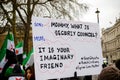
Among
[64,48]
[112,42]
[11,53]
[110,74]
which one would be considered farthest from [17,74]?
[112,42]

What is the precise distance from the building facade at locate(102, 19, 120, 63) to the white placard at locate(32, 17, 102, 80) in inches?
4446

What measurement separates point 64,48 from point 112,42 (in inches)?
4926

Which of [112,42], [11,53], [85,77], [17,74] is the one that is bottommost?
[85,77]

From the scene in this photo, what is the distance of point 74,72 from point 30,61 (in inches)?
122

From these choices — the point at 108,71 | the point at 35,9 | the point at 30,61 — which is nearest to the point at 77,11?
the point at 35,9

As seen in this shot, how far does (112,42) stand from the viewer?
129500mm

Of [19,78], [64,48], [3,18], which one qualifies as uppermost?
[3,18]

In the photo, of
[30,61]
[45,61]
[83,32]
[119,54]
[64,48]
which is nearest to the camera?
[45,61]

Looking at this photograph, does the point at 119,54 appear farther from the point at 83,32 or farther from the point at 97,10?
the point at 83,32

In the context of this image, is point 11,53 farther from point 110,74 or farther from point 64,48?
point 110,74

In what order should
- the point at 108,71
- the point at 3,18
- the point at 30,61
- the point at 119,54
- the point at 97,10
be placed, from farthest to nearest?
the point at 119,54 → the point at 97,10 → the point at 3,18 → the point at 30,61 → the point at 108,71

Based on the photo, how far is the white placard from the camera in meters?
5.26

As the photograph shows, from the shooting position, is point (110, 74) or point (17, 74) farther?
point (17, 74)

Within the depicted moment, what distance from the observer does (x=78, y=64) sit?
232 inches
